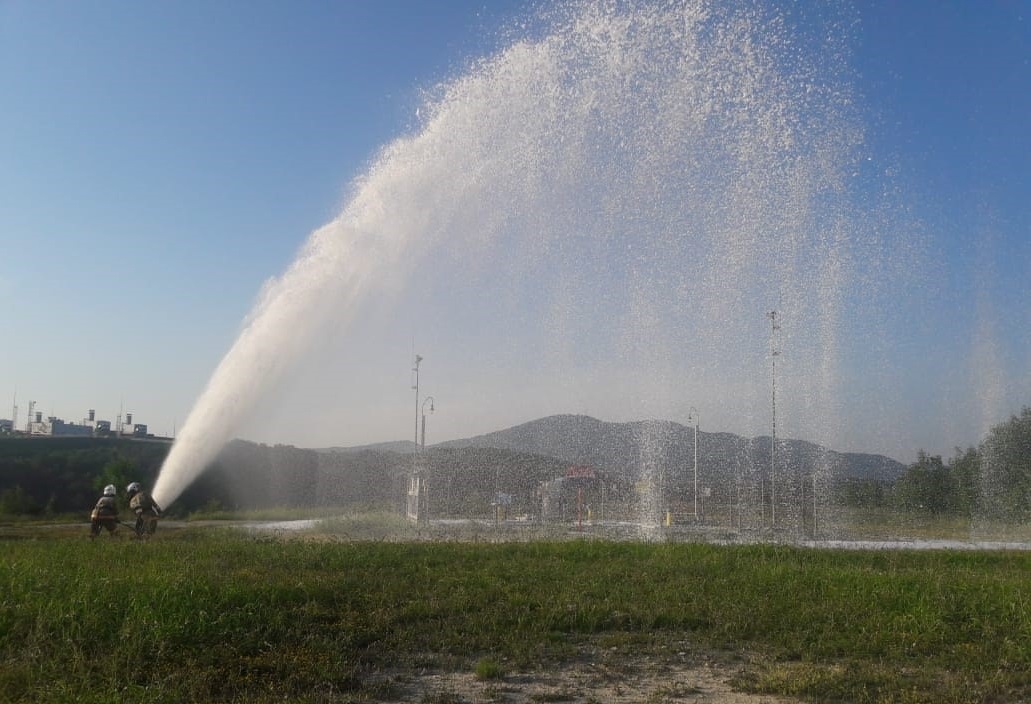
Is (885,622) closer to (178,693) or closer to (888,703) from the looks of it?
(888,703)

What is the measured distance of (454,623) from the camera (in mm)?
9320

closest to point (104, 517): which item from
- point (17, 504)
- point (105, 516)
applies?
point (105, 516)

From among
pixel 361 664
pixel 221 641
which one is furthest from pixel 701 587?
pixel 221 641

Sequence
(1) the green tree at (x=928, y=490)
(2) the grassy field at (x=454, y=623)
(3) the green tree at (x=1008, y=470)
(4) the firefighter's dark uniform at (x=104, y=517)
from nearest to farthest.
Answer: (2) the grassy field at (x=454, y=623) < (4) the firefighter's dark uniform at (x=104, y=517) < (3) the green tree at (x=1008, y=470) < (1) the green tree at (x=928, y=490)

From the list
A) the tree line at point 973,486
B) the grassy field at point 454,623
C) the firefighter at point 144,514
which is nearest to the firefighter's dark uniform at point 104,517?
the firefighter at point 144,514

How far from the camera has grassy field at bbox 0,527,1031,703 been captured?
7.08m

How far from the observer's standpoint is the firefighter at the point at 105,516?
17.6 meters

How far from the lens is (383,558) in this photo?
45.5 feet

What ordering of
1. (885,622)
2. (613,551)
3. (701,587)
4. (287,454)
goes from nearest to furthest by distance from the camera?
1. (885,622)
2. (701,587)
3. (613,551)
4. (287,454)

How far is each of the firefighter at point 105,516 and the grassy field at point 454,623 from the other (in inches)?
148

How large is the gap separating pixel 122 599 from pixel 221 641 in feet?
4.88

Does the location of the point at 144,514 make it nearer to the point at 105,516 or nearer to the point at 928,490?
the point at 105,516

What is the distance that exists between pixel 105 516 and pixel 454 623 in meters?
11.8

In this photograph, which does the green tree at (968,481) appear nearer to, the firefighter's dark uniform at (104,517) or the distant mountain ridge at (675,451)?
the distant mountain ridge at (675,451)
